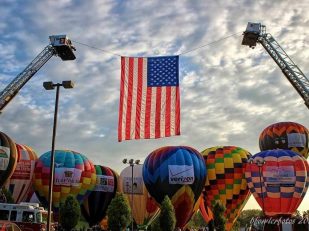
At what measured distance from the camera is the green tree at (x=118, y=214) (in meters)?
41.9

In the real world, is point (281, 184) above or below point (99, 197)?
above

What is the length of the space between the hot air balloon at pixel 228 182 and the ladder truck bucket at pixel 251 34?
15.7 m

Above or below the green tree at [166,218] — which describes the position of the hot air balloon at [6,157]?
above

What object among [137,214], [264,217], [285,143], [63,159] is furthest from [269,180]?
[63,159]

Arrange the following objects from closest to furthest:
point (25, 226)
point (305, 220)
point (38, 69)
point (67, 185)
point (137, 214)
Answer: point (25, 226)
point (305, 220)
point (67, 185)
point (38, 69)
point (137, 214)

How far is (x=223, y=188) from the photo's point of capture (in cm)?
5438

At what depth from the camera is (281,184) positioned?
4841 cm

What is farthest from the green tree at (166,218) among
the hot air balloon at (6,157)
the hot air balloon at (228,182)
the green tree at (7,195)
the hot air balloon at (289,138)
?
the hot air balloon at (289,138)

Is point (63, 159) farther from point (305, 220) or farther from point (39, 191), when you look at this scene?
point (305, 220)

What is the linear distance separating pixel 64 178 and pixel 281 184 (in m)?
23.2

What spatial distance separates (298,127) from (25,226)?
42519 mm

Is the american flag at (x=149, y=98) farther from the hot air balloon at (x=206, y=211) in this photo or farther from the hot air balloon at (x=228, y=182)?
the hot air balloon at (x=206, y=211)

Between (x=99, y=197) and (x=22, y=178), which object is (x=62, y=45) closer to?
(x=22, y=178)

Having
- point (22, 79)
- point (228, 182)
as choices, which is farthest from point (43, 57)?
point (228, 182)
